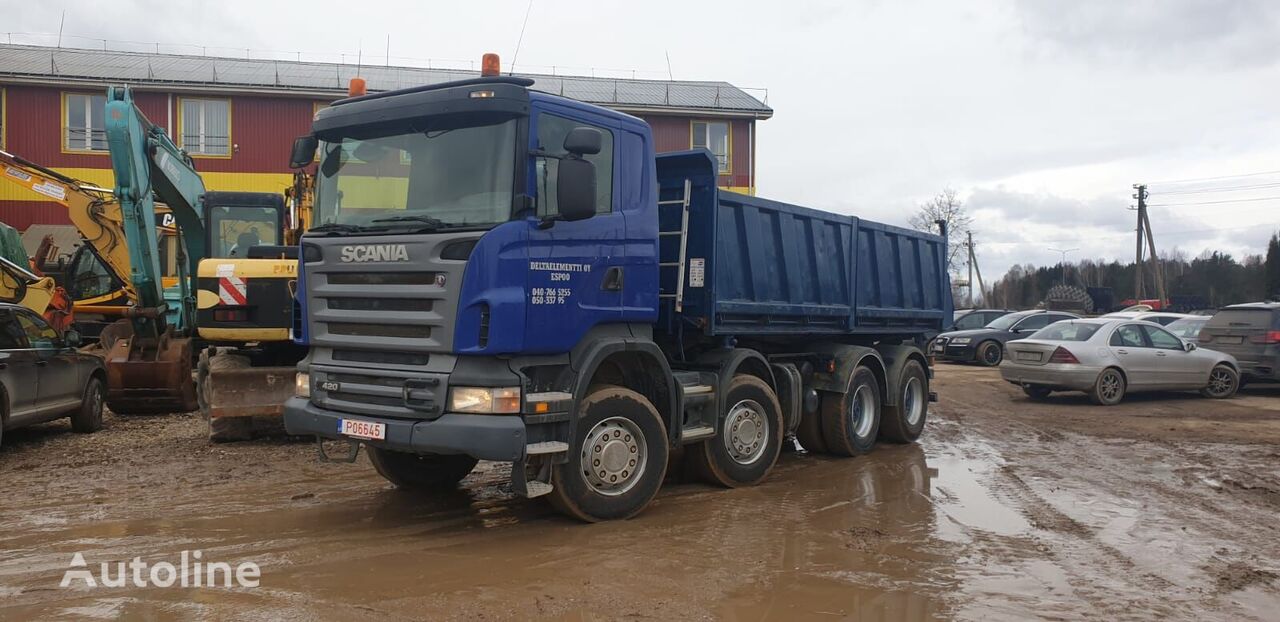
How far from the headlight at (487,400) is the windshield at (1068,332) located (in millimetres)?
12276

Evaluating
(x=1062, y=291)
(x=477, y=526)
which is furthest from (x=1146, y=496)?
(x=1062, y=291)

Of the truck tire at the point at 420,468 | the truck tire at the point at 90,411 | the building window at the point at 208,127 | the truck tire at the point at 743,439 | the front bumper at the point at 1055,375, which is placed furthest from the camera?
the building window at the point at 208,127

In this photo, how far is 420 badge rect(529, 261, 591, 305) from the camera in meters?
6.08

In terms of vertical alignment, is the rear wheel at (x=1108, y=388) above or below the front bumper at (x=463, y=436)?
below

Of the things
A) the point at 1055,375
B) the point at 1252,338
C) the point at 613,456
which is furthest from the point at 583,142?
the point at 1252,338

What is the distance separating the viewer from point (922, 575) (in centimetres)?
555

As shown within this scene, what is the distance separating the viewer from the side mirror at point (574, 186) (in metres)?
6.04

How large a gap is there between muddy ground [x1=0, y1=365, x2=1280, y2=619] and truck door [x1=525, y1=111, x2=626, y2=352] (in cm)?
148

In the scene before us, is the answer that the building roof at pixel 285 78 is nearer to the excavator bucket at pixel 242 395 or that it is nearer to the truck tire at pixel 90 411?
the truck tire at pixel 90 411

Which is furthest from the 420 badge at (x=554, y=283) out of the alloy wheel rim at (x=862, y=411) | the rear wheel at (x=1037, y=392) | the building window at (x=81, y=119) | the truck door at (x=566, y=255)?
the building window at (x=81, y=119)

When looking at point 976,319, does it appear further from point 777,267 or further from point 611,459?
point 611,459

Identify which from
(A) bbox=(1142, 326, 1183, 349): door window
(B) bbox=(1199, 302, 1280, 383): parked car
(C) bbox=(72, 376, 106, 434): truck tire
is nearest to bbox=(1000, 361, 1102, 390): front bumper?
(A) bbox=(1142, 326, 1183, 349): door window

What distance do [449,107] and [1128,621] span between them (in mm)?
5067

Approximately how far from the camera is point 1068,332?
15.6 m
